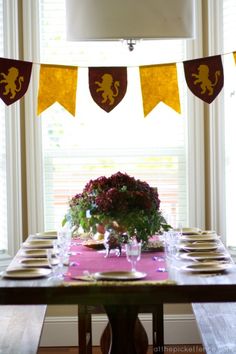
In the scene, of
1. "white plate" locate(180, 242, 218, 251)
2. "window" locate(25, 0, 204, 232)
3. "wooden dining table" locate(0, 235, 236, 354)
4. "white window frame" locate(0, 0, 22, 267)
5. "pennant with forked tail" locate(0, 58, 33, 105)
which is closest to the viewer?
"wooden dining table" locate(0, 235, 236, 354)

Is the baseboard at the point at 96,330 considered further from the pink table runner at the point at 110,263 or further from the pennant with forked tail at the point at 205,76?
the pennant with forked tail at the point at 205,76

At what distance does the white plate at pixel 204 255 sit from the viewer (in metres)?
3.13

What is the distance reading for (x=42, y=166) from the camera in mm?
4441

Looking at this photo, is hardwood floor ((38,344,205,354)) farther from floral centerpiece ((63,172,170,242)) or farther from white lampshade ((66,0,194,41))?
white lampshade ((66,0,194,41))

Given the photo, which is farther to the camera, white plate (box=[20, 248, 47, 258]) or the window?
the window

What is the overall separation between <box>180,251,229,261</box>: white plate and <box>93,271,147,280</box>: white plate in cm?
43

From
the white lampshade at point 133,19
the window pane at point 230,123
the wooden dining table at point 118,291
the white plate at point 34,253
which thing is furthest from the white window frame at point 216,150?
the wooden dining table at point 118,291

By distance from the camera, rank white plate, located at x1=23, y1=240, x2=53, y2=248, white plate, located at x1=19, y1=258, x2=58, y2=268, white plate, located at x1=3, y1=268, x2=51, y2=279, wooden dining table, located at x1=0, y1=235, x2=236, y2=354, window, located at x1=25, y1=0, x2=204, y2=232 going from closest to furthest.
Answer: wooden dining table, located at x1=0, y1=235, x2=236, y2=354
white plate, located at x1=3, y1=268, x2=51, y2=279
white plate, located at x1=19, y1=258, x2=58, y2=268
white plate, located at x1=23, y1=240, x2=53, y2=248
window, located at x1=25, y1=0, x2=204, y2=232

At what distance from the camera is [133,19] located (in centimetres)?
326

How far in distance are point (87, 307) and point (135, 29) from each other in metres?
1.44

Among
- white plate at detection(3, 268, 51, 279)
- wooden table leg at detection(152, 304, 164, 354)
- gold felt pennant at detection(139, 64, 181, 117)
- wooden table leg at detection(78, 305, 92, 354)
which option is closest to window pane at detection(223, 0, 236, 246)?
gold felt pennant at detection(139, 64, 181, 117)

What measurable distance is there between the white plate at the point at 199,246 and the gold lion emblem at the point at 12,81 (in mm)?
1216

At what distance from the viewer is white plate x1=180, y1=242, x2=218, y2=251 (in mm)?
3375

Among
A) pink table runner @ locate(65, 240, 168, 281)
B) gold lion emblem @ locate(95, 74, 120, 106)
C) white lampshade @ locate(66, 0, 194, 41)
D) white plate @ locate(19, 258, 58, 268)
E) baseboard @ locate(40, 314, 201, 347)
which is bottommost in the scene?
baseboard @ locate(40, 314, 201, 347)
